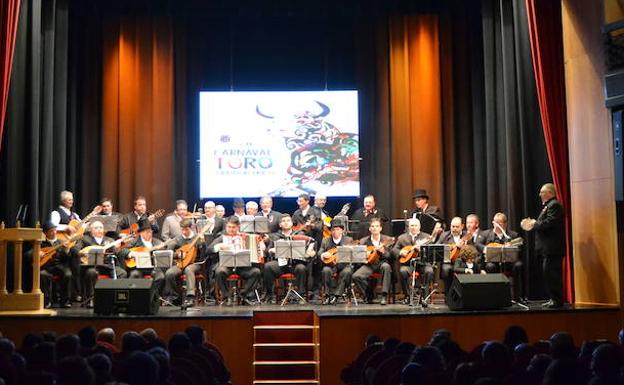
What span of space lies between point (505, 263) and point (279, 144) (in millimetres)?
5025

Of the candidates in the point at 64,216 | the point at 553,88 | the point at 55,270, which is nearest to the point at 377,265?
the point at 553,88

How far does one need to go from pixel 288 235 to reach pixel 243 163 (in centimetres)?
286

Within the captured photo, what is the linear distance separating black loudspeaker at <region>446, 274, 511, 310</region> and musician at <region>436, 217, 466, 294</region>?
1.59m

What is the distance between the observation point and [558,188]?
1259 cm

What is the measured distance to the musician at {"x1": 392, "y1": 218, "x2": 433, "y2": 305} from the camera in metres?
12.9

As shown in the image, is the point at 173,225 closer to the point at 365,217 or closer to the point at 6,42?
the point at 365,217

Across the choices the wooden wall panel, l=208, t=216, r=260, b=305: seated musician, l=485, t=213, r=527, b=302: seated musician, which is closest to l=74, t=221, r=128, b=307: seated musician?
l=208, t=216, r=260, b=305: seated musician

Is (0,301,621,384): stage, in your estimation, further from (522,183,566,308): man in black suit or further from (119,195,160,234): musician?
(119,195,160,234): musician

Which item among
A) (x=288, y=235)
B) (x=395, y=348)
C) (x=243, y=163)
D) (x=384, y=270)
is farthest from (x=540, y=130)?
(x=395, y=348)

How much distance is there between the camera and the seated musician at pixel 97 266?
42.8 feet

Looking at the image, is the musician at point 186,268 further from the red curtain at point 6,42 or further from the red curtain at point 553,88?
the red curtain at point 553,88

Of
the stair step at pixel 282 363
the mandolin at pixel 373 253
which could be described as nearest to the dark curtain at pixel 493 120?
the mandolin at pixel 373 253

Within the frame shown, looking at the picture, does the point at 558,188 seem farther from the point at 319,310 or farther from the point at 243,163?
the point at 243,163

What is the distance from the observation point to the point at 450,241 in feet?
44.0
